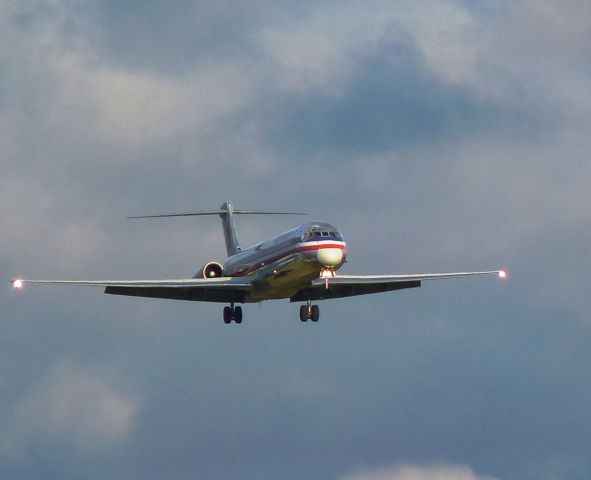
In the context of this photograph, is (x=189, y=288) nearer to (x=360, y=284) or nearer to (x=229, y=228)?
(x=360, y=284)

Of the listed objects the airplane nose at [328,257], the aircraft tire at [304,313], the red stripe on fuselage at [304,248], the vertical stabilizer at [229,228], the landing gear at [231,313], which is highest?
the vertical stabilizer at [229,228]

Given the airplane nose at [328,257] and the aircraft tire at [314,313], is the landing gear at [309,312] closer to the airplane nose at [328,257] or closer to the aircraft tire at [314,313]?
the aircraft tire at [314,313]

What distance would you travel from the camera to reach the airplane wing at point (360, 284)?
8362cm

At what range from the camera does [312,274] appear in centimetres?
7862

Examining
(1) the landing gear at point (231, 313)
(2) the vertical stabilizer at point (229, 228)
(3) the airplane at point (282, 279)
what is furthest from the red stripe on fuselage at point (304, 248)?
(2) the vertical stabilizer at point (229, 228)

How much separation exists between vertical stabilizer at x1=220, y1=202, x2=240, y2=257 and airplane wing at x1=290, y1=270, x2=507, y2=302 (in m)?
12.5

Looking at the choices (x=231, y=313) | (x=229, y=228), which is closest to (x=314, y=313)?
(x=231, y=313)

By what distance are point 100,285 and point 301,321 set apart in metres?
9.88

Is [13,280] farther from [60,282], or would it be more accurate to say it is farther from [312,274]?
[312,274]

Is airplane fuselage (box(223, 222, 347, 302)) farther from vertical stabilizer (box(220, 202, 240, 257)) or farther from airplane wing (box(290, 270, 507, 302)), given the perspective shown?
vertical stabilizer (box(220, 202, 240, 257))

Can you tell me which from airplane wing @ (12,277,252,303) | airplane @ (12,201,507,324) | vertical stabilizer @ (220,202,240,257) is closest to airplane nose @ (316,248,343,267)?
airplane @ (12,201,507,324)

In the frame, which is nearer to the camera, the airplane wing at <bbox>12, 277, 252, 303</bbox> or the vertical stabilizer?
the airplane wing at <bbox>12, 277, 252, 303</bbox>

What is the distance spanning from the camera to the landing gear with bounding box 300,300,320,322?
81438 mm

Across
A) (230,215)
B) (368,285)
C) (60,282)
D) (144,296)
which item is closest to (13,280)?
(60,282)
